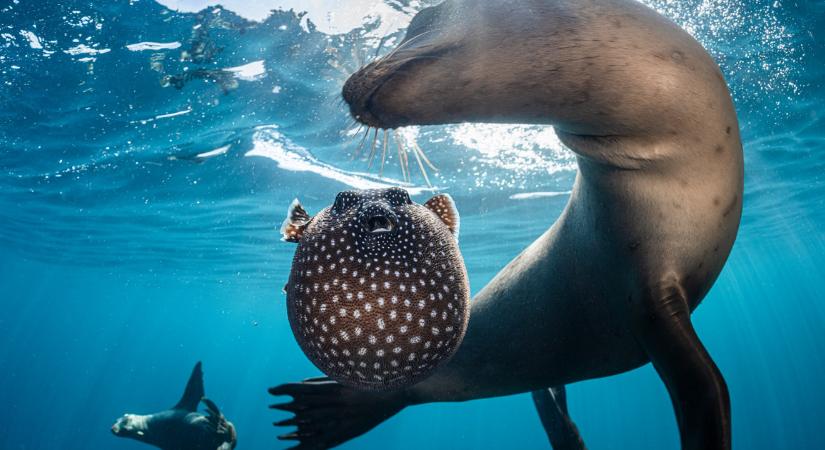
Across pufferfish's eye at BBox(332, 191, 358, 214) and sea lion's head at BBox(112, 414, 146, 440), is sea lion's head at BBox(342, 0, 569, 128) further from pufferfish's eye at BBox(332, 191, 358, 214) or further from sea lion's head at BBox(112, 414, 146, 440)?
sea lion's head at BBox(112, 414, 146, 440)

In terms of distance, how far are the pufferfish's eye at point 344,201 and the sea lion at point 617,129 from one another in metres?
0.38

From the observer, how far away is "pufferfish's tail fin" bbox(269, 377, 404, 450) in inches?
128

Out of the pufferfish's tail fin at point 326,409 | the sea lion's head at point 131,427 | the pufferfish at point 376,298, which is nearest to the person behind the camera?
the pufferfish at point 376,298

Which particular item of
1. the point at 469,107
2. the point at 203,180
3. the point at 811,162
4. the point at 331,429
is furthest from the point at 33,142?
the point at 811,162

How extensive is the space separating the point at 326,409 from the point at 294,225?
6.71 ft

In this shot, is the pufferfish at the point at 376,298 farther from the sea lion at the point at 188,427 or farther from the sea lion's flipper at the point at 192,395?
the sea lion's flipper at the point at 192,395

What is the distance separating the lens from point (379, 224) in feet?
4.79

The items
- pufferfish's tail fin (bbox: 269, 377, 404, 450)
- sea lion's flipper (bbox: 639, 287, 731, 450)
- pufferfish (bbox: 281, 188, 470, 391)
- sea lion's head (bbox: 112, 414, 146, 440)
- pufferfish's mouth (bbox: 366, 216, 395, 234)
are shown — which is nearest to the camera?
pufferfish (bbox: 281, 188, 470, 391)

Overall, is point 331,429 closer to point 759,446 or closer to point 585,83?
point 585,83

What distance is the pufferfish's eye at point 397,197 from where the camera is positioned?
1645mm

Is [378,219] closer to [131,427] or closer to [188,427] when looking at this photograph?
[188,427]

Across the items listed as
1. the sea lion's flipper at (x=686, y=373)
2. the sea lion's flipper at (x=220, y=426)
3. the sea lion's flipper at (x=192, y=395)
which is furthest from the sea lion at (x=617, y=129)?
the sea lion's flipper at (x=192, y=395)

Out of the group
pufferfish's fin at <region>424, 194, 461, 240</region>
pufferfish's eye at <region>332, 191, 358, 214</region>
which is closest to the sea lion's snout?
pufferfish's eye at <region>332, 191, 358, 214</region>

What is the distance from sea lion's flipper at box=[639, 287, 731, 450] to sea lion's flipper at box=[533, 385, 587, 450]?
2507 mm
